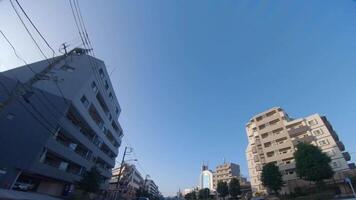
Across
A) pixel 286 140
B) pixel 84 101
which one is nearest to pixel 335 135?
pixel 286 140

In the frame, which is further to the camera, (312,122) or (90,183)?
(312,122)

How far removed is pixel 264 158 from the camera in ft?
166

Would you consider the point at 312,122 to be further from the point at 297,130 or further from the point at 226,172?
the point at 226,172

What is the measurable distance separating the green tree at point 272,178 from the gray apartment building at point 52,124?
32.9 metres

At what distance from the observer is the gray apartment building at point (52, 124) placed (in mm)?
18312

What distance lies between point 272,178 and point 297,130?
17.3 metres

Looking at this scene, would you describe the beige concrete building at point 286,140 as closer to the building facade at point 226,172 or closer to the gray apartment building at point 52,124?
the building facade at point 226,172

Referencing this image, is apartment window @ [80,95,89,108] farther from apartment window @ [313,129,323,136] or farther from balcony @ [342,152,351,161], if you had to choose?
balcony @ [342,152,351,161]

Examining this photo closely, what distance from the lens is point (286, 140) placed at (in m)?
46.7

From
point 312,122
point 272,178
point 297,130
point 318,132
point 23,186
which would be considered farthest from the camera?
point 297,130

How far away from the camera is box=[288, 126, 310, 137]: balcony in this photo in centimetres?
4416

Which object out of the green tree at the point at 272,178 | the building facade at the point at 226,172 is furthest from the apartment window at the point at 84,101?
the building facade at the point at 226,172

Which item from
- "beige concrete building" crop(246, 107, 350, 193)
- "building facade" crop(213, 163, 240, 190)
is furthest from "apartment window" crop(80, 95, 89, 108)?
"building facade" crop(213, 163, 240, 190)

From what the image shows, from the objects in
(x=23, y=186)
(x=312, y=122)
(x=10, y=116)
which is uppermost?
(x=312, y=122)
